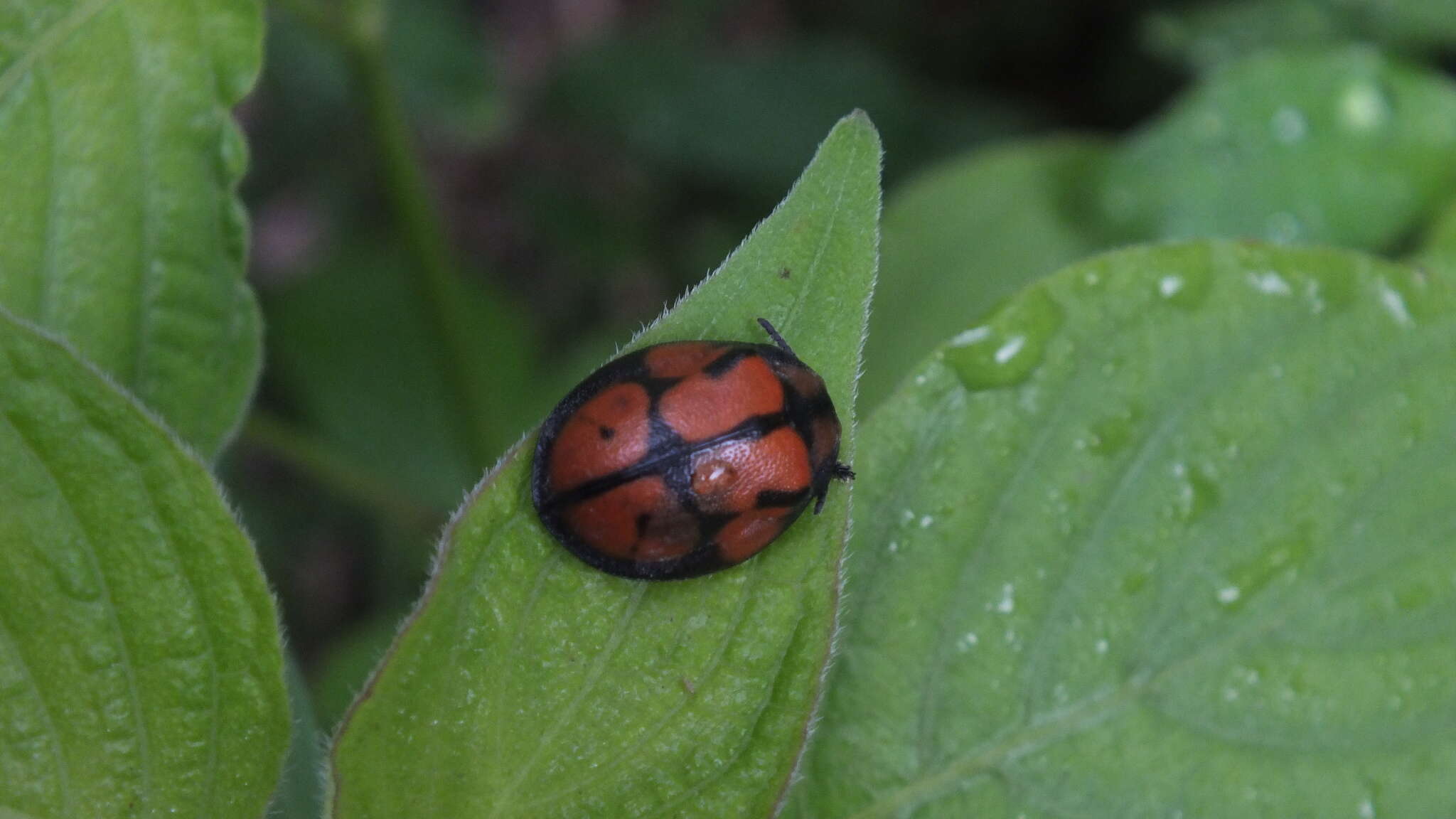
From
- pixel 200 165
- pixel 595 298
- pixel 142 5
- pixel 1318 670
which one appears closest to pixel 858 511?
pixel 1318 670

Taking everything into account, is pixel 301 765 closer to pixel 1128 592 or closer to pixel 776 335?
pixel 776 335

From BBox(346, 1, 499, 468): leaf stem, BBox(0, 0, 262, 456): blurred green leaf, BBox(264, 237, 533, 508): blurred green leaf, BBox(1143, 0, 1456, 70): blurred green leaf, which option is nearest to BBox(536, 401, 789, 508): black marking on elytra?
BBox(0, 0, 262, 456): blurred green leaf

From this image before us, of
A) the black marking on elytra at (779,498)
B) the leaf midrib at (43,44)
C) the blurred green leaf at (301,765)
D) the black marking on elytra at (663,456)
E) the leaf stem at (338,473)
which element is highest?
the leaf midrib at (43,44)

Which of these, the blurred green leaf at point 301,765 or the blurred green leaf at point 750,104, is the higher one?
the blurred green leaf at point 301,765

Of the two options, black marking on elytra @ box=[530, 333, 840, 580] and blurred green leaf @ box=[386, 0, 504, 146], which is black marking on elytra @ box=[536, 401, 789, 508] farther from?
blurred green leaf @ box=[386, 0, 504, 146]

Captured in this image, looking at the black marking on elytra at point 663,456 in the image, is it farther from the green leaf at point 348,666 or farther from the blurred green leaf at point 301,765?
the green leaf at point 348,666

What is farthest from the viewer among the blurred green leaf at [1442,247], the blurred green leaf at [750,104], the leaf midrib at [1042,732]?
the blurred green leaf at [750,104]

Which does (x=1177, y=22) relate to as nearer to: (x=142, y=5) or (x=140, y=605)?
(x=142, y=5)

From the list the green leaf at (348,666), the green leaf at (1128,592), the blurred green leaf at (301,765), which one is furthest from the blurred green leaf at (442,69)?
the green leaf at (1128,592)
